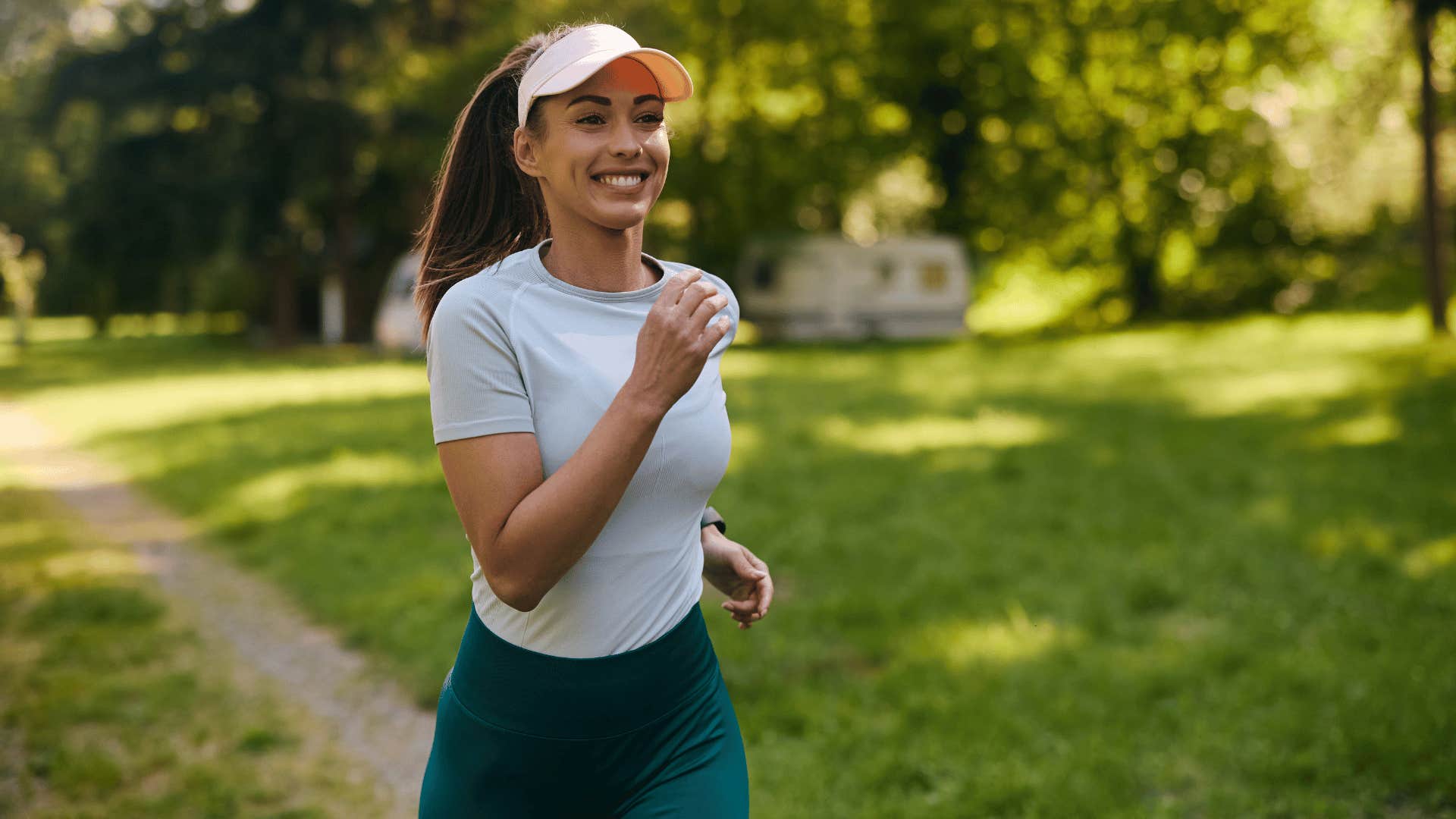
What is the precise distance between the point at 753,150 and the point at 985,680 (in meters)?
24.1

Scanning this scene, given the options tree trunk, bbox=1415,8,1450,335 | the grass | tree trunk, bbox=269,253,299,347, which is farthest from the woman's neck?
tree trunk, bbox=269,253,299,347

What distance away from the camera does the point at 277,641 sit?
648 cm

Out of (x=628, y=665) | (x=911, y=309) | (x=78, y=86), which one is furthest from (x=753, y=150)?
(x=628, y=665)

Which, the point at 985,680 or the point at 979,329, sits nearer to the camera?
the point at 985,680

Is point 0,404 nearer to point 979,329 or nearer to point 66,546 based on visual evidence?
point 66,546

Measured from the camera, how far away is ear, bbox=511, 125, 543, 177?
6.52ft

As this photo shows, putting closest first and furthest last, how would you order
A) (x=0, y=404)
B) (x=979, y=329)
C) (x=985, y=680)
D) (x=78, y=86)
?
1. (x=985, y=680)
2. (x=0, y=404)
3. (x=78, y=86)
4. (x=979, y=329)

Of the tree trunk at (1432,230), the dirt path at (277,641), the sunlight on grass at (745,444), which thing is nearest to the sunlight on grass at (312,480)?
the dirt path at (277,641)

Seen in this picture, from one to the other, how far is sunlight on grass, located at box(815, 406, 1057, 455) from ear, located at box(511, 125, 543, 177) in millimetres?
9341

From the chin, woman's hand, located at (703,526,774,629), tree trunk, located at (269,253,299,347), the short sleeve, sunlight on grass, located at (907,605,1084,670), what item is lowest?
tree trunk, located at (269,253,299,347)

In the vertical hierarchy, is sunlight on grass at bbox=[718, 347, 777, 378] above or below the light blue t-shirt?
below

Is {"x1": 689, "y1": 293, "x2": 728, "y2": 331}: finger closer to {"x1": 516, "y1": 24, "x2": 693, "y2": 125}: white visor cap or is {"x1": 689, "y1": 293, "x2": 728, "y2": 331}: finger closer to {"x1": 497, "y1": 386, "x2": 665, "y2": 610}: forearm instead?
{"x1": 497, "y1": 386, "x2": 665, "y2": 610}: forearm

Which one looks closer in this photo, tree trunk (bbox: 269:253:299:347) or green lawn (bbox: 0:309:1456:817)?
green lawn (bbox: 0:309:1456:817)

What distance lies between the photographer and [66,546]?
8609 mm
